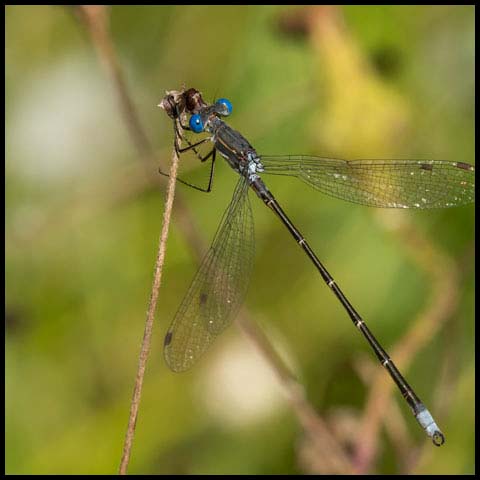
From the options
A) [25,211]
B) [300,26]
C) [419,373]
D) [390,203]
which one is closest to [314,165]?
[390,203]

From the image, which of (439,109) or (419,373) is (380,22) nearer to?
(439,109)

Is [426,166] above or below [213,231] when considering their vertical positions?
below

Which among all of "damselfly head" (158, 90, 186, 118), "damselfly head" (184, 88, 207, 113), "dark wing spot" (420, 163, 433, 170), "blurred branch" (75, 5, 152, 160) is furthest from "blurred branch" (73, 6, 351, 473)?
"dark wing spot" (420, 163, 433, 170)

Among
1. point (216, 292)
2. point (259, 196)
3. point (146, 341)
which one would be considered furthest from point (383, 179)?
point (146, 341)

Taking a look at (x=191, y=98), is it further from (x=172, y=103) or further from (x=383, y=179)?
(x=383, y=179)

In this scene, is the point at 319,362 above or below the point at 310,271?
below
